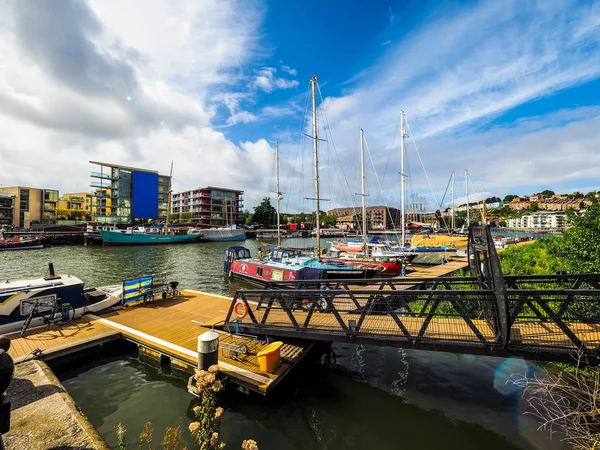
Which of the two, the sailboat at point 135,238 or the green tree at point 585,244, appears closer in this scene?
the green tree at point 585,244

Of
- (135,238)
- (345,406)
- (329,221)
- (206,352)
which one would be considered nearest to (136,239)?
(135,238)

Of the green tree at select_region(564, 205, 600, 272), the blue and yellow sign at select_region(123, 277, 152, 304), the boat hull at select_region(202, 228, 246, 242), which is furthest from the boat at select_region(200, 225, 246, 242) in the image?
the green tree at select_region(564, 205, 600, 272)

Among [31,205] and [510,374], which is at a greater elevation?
[31,205]

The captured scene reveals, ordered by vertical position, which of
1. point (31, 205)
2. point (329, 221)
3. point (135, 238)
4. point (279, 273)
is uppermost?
point (31, 205)

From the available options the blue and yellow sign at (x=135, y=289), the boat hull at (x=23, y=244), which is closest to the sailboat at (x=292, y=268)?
the blue and yellow sign at (x=135, y=289)

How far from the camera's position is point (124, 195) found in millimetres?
97750

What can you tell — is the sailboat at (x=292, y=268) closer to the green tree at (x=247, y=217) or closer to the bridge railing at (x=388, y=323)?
the bridge railing at (x=388, y=323)

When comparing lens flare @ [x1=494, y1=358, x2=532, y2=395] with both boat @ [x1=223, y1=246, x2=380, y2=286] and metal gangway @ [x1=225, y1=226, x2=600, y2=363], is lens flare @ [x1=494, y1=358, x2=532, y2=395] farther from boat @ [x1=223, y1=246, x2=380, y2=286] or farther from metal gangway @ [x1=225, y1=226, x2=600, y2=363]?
boat @ [x1=223, y1=246, x2=380, y2=286]

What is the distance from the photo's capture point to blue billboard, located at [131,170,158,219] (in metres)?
99.4

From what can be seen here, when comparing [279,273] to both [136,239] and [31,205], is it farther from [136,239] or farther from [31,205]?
[31,205]

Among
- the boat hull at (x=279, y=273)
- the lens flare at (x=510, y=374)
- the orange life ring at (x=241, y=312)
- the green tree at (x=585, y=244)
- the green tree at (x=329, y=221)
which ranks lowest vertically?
the lens flare at (x=510, y=374)

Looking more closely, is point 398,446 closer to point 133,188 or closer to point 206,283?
point 206,283

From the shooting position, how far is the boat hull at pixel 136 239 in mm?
66250

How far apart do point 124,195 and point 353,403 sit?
110368mm
